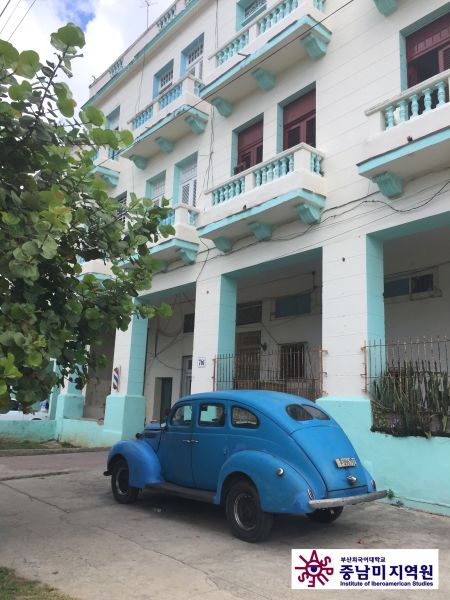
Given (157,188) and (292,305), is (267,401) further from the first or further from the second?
(157,188)

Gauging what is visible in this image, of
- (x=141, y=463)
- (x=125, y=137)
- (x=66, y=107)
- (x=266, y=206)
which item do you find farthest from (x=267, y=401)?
(x=266, y=206)

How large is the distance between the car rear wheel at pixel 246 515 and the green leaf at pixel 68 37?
16.1 feet

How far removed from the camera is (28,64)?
4.20 m

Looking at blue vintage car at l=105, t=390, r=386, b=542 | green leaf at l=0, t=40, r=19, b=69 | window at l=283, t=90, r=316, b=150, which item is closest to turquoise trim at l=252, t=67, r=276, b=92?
window at l=283, t=90, r=316, b=150

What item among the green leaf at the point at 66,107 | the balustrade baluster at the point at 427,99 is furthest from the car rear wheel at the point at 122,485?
the balustrade baluster at the point at 427,99

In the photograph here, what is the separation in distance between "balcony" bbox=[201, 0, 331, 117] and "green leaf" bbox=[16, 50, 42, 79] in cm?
786

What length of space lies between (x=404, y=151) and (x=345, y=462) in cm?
504

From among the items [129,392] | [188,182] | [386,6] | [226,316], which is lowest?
[129,392]

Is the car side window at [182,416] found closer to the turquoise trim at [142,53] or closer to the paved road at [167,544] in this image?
the paved road at [167,544]

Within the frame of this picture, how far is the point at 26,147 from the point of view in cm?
502

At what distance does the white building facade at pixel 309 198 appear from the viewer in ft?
28.4

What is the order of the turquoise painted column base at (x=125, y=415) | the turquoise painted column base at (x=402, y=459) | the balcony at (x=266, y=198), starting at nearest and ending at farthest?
the turquoise painted column base at (x=402, y=459), the balcony at (x=266, y=198), the turquoise painted column base at (x=125, y=415)

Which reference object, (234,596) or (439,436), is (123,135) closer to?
(234,596)

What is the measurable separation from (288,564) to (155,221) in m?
4.08
